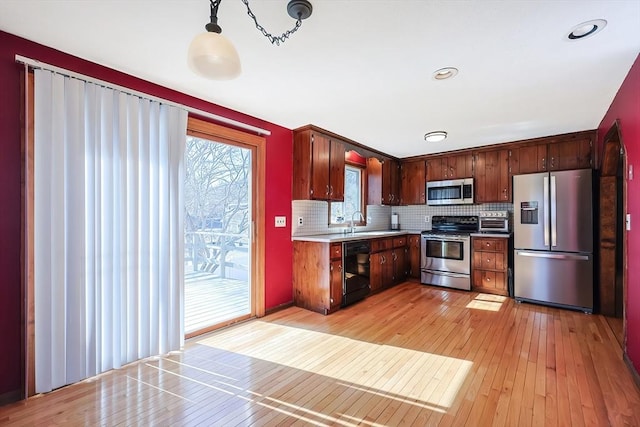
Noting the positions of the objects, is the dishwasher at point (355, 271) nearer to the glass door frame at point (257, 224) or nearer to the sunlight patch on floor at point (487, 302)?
the glass door frame at point (257, 224)

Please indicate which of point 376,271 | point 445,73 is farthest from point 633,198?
point 376,271

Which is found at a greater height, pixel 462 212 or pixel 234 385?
pixel 462 212

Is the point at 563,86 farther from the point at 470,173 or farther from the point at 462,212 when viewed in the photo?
the point at 462,212

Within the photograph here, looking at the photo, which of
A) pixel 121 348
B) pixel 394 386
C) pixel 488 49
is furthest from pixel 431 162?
pixel 121 348

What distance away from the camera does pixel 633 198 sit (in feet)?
7.48

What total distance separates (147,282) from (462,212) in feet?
16.5

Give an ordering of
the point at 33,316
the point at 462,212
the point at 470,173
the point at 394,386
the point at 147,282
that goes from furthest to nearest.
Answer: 1. the point at 462,212
2. the point at 470,173
3. the point at 147,282
4. the point at 394,386
5. the point at 33,316

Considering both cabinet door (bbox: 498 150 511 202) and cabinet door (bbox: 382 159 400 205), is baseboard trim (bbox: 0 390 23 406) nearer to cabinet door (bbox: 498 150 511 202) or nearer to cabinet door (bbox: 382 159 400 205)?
cabinet door (bbox: 382 159 400 205)

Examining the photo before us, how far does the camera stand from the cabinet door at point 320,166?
3.94 m

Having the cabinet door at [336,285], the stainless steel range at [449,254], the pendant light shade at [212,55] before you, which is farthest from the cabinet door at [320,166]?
the pendant light shade at [212,55]

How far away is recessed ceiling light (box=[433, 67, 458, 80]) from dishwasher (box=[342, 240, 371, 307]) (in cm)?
218

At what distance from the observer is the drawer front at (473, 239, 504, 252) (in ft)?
14.8

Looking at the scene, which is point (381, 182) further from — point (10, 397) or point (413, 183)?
point (10, 397)

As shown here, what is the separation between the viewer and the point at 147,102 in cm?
253
